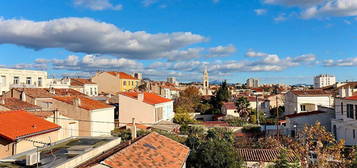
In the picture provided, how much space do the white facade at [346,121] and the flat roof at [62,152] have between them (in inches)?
993

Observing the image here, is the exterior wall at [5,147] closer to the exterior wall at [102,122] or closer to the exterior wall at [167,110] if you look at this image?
the exterior wall at [102,122]

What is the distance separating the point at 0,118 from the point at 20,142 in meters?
3.03

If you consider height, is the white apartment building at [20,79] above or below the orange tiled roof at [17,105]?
above

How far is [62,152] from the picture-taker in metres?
16.3

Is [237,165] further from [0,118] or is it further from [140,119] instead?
[140,119]

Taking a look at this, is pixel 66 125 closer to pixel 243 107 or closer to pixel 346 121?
pixel 346 121

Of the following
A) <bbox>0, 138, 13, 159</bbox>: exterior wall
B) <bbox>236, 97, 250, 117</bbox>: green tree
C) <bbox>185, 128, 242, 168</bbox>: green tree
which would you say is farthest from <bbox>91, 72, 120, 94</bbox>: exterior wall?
<bbox>185, 128, 242, 168</bbox>: green tree

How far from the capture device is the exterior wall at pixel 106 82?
269ft

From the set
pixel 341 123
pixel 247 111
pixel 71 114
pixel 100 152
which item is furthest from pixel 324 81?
pixel 100 152

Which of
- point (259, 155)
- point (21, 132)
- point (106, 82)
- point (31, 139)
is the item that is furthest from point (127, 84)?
point (21, 132)

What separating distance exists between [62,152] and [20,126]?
7906mm

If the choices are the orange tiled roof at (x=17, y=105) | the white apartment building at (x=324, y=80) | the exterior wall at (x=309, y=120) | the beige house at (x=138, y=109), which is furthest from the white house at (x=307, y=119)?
the white apartment building at (x=324, y=80)

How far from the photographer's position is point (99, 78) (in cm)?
8288

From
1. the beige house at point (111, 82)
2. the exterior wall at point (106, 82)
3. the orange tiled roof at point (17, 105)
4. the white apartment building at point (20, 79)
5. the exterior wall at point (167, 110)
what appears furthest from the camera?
the exterior wall at point (106, 82)
